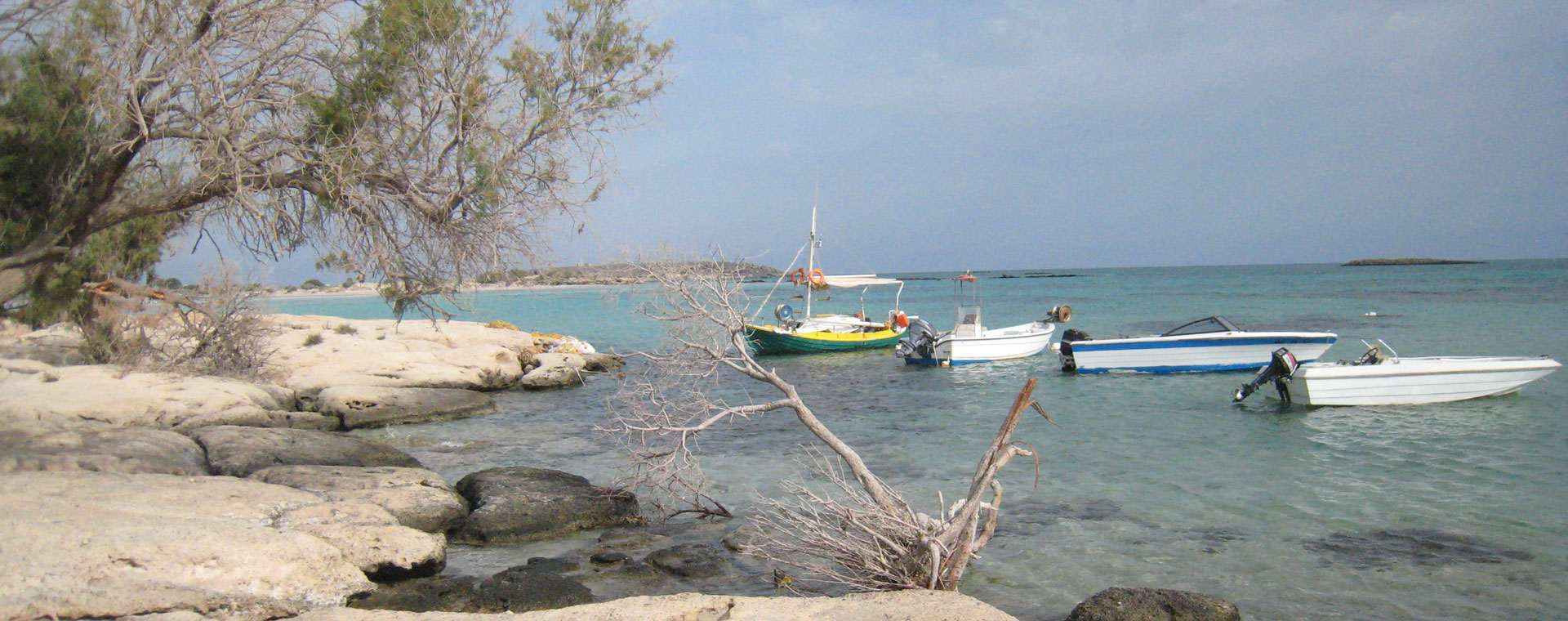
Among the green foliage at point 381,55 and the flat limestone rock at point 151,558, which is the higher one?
the green foliage at point 381,55

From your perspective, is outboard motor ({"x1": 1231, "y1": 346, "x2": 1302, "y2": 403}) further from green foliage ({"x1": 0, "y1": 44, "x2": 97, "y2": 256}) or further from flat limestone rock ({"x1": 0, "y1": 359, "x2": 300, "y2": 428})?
green foliage ({"x1": 0, "y1": 44, "x2": 97, "y2": 256})

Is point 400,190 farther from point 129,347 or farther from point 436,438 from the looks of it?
point 129,347

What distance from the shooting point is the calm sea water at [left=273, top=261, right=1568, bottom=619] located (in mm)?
7859

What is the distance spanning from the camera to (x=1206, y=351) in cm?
2236

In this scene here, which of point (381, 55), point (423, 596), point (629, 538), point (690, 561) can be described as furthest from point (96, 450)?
point (690, 561)

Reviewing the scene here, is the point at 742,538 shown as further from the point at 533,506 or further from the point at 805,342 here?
the point at 805,342

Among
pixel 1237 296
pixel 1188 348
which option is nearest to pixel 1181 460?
pixel 1188 348

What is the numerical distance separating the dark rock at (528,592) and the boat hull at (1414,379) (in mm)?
14732

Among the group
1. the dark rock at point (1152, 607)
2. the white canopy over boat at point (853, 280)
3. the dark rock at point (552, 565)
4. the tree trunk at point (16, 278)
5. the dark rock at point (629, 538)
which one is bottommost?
the dark rock at point (629, 538)

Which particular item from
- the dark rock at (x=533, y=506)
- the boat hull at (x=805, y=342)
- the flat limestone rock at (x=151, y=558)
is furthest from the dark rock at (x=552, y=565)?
the boat hull at (x=805, y=342)

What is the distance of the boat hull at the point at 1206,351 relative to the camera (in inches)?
875

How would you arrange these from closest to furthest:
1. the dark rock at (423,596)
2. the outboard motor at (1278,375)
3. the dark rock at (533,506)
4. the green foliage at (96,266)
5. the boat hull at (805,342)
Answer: the dark rock at (423,596) → the dark rock at (533,506) → the green foliage at (96,266) → the outboard motor at (1278,375) → the boat hull at (805,342)

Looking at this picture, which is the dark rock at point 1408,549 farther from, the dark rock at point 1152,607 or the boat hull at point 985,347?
the boat hull at point 985,347

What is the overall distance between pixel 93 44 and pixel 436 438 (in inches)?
386
